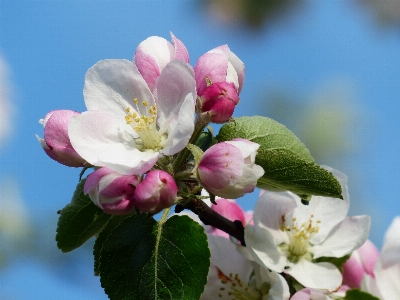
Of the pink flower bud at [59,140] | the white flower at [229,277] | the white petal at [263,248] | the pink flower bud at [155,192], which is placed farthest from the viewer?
the white flower at [229,277]

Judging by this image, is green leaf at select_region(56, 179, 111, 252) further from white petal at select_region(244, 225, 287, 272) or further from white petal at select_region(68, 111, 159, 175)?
white petal at select_region(244, 225, 287, 272)

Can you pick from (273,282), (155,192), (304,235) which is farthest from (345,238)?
(155,192)

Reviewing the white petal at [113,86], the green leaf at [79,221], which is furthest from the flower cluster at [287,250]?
the white petal at [113,86]

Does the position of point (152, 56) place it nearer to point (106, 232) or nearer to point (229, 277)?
point (106, 232)

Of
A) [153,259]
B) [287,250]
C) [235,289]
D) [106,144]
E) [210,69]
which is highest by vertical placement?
[210,69]

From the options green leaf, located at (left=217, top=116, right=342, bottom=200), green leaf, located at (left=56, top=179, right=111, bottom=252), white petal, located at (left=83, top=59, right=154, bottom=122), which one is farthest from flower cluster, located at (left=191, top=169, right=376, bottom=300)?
white petal, located at (left=83, top=59, right=154, bottom=122)

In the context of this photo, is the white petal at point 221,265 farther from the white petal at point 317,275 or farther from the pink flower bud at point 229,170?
the pink flower bud at point 229,170

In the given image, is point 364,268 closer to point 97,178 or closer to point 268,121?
point 268,121
